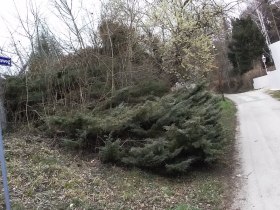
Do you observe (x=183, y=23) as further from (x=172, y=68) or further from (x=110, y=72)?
(x=110, y=72)

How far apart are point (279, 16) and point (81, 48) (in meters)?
57.3

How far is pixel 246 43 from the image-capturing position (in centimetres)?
6081

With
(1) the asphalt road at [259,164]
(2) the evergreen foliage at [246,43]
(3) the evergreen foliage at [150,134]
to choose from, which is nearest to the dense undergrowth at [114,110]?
(3) the evergreen foliage at [150,134]

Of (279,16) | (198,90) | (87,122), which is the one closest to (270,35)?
(279,16)

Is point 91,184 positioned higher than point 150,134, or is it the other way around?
point 150,134

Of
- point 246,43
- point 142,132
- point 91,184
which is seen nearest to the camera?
point 91,184

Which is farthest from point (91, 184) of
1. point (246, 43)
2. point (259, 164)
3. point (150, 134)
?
point (246, 43)

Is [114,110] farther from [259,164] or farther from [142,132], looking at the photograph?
[259,164]

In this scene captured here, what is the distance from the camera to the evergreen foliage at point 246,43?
60000 millimetres

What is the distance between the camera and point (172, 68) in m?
19.9

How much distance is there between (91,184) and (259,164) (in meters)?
4.92

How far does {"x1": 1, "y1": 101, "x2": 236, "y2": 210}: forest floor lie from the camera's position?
7077mm

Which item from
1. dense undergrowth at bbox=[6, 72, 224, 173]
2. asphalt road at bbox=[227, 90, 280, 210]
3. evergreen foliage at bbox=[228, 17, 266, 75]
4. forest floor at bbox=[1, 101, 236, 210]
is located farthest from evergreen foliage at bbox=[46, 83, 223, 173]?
evergreen foliage at bbox=[228, 17, 266, 75]

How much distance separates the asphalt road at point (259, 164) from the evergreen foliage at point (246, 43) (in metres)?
44.2
